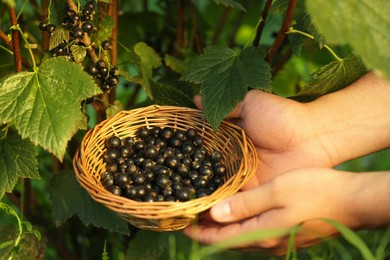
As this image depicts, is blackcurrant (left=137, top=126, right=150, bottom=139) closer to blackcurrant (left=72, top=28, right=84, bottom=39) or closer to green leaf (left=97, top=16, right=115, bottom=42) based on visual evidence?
green leaf (left=97, top=16, right=115, bottom=42)

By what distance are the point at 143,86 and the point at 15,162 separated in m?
0.44

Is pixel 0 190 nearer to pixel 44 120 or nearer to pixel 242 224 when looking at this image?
pixel 44 120

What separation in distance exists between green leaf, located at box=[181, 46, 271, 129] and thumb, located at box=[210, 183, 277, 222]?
0.71 ft

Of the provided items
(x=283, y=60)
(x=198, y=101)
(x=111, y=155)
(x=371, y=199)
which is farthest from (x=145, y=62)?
(x=371, y=199)

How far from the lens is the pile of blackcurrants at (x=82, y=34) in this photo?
5.79 feet

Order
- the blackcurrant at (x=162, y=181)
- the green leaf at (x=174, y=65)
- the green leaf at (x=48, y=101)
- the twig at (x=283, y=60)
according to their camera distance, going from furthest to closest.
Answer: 1. the twig at (x=283, y=60)
2. the green leaf at (x=174, y=65)
3. the blackcurrant at (x=162, y=181)
4. the green leaf at (x=48, y=101)

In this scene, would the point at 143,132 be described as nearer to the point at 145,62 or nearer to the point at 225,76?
the point at 145,62

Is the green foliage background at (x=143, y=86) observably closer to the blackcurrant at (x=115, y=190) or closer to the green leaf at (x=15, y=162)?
the green leaf at (x=15, y=162)

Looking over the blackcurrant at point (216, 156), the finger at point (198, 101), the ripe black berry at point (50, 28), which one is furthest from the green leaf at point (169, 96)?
the ripe black berry at point (50, 28)

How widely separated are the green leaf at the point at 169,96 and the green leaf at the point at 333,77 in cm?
38

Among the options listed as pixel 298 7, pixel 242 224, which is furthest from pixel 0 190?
pixel 298 7

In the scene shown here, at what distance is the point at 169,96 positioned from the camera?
214 cm

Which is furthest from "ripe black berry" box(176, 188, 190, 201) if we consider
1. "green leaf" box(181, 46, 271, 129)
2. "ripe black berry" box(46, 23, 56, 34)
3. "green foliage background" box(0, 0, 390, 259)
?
"ripe black berry" box(46, 23, 56, 34)

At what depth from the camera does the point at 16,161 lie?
1838 mm
